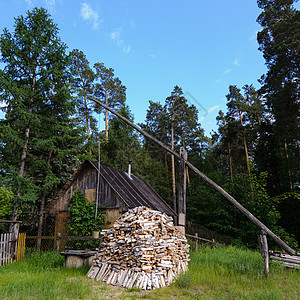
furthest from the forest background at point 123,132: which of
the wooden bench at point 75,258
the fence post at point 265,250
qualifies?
the fence post at point 265,250

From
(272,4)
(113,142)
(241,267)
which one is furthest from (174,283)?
(272,4)

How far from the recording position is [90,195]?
1310cm

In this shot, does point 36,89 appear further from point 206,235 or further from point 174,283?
point 206,235

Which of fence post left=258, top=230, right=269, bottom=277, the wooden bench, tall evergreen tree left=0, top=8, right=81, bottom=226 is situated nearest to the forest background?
tall evergreen tree left=0, top=8, right=81, bottom=226

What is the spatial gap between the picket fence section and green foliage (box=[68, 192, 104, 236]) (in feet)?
9.16

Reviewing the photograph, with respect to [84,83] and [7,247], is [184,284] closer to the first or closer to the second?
[7,247]

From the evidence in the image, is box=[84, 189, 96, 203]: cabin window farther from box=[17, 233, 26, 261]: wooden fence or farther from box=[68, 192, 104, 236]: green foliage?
box=[17, 233, 26, 261]: wooden fence

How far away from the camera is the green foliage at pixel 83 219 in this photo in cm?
1235

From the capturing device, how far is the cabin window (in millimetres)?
12977

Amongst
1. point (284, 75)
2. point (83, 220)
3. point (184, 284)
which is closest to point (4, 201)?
point (83, 220)

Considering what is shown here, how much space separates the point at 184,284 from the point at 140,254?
133cm

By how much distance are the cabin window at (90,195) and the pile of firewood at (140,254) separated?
4845 mm

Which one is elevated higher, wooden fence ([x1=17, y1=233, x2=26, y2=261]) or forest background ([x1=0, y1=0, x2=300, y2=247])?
forest background ([x1=0, y1=0, x2=300, y2=247])

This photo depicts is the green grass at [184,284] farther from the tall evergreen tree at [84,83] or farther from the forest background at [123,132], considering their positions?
the tall evergreen tree at [84,83]
